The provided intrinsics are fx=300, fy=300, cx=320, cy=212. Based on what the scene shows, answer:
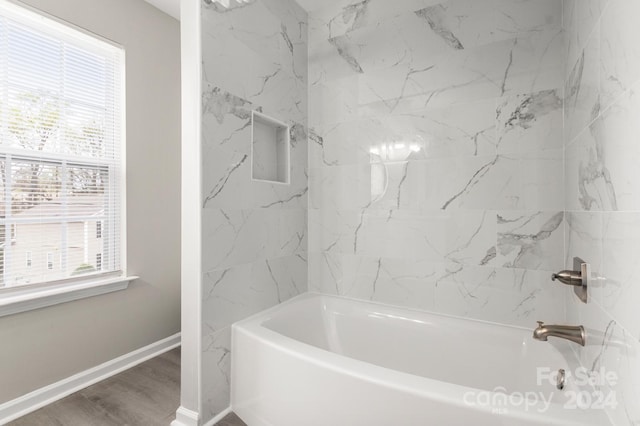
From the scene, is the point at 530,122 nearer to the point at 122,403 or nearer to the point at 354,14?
the point at 354,14

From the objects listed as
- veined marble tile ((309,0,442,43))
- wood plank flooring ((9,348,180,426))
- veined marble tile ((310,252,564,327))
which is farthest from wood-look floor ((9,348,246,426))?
veined marble tile ((309,0,442,43))

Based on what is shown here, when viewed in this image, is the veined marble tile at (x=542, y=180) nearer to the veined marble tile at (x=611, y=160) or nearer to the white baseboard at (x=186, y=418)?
the veined marble tile at (x=611, y=160)

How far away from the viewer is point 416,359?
1.78m

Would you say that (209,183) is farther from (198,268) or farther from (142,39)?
(142,39)

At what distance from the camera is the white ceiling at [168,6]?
2395mm

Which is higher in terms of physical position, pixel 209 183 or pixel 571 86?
pixel 571 86

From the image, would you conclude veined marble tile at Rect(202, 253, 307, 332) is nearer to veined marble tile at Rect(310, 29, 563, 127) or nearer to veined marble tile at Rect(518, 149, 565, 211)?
veined marble tile at Rect(310, 29, 563, 127)

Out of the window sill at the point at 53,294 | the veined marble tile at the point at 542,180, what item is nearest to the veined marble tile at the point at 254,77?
the veined marble tile at the point at 542,180

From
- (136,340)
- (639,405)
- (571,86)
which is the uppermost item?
(571,86)

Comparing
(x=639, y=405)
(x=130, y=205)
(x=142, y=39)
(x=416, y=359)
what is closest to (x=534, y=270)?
(x=416, y=359)

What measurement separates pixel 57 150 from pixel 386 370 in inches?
94.1

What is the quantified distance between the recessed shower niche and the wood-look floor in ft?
4.80

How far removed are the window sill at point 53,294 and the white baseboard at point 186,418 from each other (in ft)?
3.56

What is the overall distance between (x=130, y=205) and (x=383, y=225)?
1925 mm
